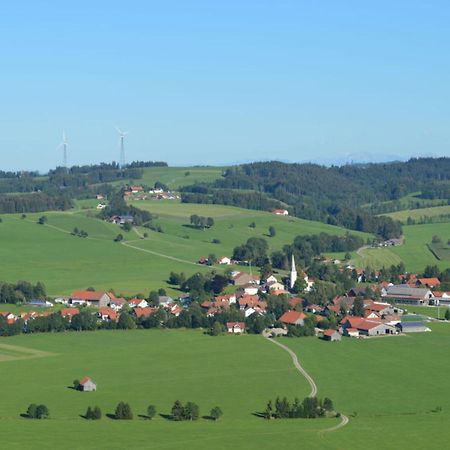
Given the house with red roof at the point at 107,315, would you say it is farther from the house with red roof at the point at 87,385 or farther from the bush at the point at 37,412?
the bush at the point at 37,412

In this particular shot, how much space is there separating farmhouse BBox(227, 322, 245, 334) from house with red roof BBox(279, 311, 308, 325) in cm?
415

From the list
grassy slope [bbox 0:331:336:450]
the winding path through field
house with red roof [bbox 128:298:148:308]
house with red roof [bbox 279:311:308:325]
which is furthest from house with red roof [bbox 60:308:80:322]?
house with red roof [bbox 279:311:308:325]

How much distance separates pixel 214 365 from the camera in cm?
7312

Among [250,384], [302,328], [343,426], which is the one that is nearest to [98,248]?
[302,328]

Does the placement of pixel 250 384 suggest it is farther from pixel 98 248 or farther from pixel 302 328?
pixel 98 248

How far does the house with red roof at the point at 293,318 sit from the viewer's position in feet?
300

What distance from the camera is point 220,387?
66250 millimetres

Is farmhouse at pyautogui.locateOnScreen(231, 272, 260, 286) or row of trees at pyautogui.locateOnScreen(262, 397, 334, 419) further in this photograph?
farmhouse at pyautogui.locateOnScreen(231, 272, 260, 286)

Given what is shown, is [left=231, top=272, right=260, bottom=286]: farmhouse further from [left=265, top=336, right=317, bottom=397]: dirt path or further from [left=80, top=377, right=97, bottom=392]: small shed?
[left=80, top=377, right=97, bottom=392]: small shed

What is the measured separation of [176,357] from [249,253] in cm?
5772

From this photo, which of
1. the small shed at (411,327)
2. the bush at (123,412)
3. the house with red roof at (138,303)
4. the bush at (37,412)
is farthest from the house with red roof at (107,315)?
the bush at (123,412)

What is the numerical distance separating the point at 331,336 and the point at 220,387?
2059 centimetres

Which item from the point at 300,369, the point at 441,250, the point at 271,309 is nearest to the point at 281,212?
the point at 441,250

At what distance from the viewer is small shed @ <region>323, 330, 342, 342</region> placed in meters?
85.2
